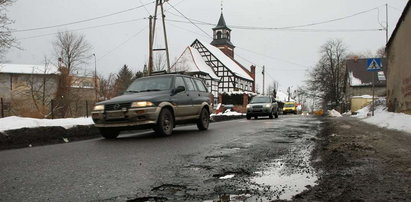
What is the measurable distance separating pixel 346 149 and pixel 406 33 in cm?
1226

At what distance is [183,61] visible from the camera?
56.2m

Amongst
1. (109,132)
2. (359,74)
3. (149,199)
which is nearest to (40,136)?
(109,132)

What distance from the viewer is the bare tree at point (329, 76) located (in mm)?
66250

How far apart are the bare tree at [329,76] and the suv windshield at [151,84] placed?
6026 cm

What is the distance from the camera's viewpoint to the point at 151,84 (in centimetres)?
1046

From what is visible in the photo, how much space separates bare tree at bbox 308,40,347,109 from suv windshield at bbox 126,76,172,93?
60.3 m

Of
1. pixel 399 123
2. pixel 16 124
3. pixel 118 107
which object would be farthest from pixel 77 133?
pixel 399 123

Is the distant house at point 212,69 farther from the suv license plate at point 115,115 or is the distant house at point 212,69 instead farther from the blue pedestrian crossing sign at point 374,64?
the suv license plate at point 115,115

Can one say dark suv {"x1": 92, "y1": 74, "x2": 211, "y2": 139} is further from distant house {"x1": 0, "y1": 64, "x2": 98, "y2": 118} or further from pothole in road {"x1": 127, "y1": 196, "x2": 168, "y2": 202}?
distant house {"x1": 0, "y1": 64, "x2": 98, "y2": 118}

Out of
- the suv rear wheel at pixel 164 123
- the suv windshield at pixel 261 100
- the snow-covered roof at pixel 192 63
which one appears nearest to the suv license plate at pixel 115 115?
the suv rear wheel at pixel 164 123

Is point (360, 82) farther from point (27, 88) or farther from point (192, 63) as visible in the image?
point (27, 88)

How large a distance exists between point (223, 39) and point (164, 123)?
7182cm

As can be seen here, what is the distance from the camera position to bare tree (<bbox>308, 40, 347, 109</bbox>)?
66.2m

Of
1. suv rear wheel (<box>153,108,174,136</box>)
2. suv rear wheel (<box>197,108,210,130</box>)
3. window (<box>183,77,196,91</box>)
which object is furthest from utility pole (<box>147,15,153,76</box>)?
suv rear wheel (<box>153,108,174,136</box>)
